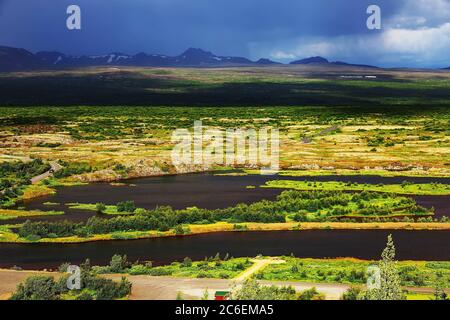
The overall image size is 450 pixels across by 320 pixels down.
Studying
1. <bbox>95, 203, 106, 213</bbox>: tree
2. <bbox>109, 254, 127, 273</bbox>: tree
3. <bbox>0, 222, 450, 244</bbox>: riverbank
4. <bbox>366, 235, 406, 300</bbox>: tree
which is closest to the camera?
<bbox>366, 235, 406, 300</bbox>: tree

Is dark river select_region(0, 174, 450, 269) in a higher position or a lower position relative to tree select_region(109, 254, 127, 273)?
lower

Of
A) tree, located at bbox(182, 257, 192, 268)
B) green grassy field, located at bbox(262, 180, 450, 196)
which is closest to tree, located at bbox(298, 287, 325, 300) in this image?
tree, located at bbox(182, 257, 192, 268)

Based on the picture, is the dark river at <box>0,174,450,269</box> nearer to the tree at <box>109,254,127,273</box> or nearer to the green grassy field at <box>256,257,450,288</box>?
the green grassy field at <box>256,257,450,288</box>

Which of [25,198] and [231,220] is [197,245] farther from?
[25,198]

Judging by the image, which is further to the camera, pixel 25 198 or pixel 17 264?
pixel 25 198

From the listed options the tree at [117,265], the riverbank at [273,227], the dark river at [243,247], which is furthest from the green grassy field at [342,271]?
the riverbank at [273,227]

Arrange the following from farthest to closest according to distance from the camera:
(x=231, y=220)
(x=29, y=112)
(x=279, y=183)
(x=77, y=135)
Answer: (x=29, y=112), (x=77, y=135), (x=279, y=183), (x=231, y=220)

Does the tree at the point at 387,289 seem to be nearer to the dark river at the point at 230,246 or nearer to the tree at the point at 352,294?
the tree at the point at 352,294

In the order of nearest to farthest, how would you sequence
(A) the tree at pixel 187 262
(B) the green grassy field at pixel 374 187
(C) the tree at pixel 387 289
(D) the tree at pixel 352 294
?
(C) the tree at pixel 387 289 < (D) the tree at pixel 352 294 < (A) the tree at pixel 187 262 < (B) the green grassy field at pixel 374 187

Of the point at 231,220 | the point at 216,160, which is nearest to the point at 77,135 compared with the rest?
the point at 216,160
